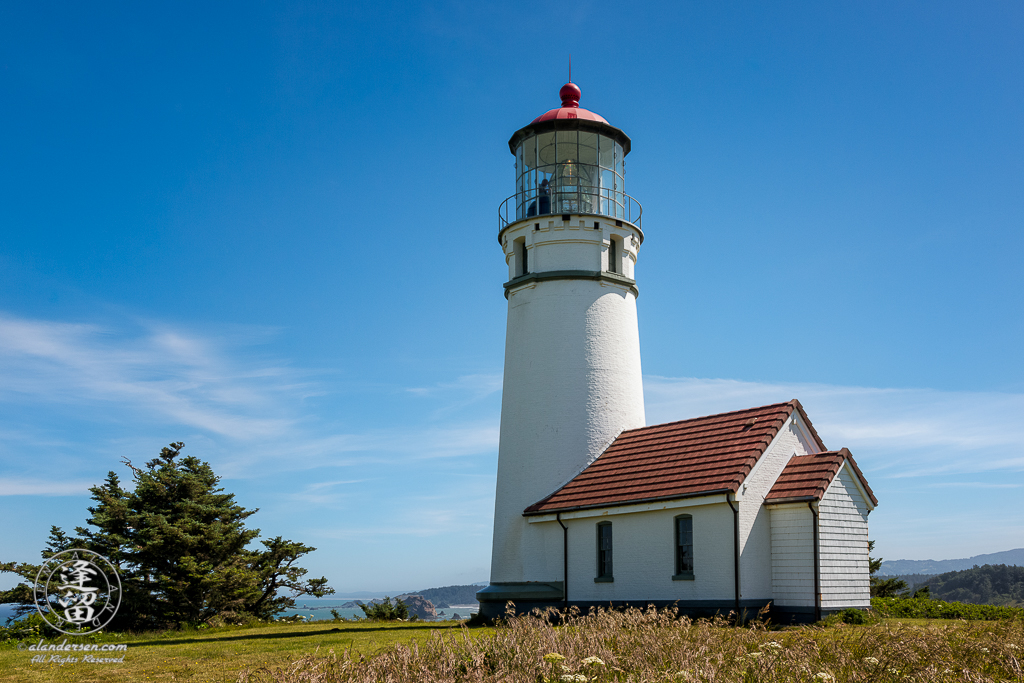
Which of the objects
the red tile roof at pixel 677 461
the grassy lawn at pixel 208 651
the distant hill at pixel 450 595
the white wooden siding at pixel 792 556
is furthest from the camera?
the distant hill at pixel 450 595

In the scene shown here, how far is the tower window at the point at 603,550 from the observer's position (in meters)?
18.5

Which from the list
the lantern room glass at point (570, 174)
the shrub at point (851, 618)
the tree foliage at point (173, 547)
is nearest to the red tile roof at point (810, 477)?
the shrub at point (851, 618)

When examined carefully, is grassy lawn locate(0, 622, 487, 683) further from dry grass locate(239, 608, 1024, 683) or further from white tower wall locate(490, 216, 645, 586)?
white tower wall locate(490, 216, 645, 586)

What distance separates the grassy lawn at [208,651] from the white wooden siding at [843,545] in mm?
6959

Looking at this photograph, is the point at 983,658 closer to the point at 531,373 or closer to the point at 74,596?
the point at 531,373

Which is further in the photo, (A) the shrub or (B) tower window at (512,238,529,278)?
(B) tower window at (512,238,529,278)

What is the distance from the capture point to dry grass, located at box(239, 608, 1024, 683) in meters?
7.30

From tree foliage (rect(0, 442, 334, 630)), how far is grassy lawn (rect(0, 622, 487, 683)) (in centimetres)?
142

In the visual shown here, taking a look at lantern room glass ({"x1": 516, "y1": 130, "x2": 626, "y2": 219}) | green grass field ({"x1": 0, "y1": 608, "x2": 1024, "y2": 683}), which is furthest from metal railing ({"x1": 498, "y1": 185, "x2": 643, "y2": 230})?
green grass field ({"x1": 0, "y1": 608, "x2": 1024, "y2": 683})

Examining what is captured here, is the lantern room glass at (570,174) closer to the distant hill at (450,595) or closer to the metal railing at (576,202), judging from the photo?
the metal railing at (576,202)

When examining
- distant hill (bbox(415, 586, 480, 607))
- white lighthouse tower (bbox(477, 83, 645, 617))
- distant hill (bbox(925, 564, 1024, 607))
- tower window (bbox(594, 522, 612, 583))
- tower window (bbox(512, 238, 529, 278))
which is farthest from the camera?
distant hill (bbox(415, 586, 480, 607))

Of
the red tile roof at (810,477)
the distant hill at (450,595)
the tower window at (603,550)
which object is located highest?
the red tile roof at (810,477)

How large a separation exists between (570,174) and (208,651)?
589 inches

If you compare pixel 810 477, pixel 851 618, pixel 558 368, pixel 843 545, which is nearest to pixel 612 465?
pixel 558 368
